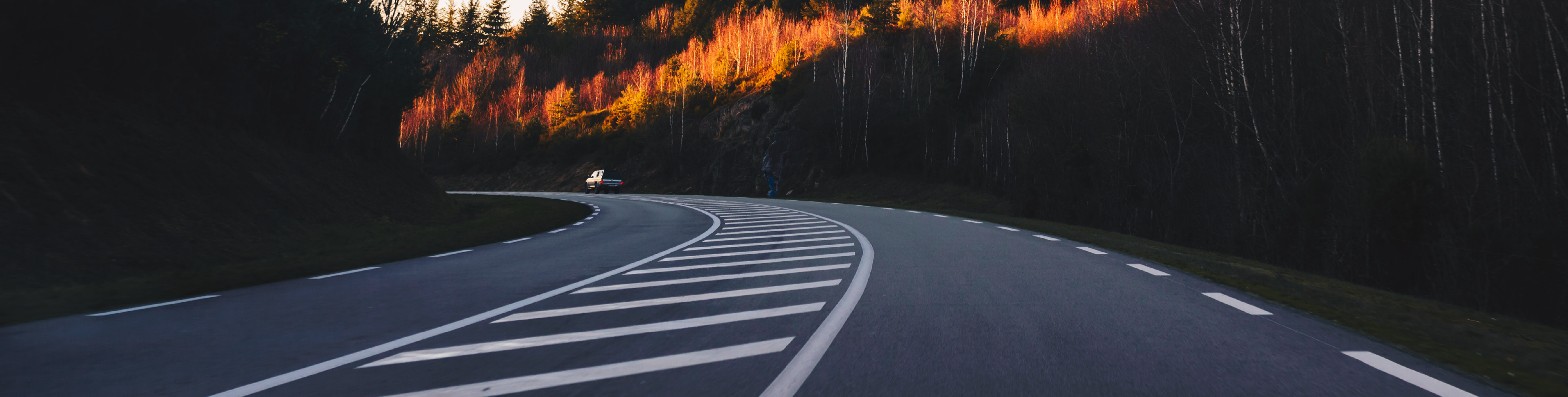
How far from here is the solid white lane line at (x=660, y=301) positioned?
21.3ft

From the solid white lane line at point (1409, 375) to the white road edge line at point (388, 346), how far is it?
17.6ft

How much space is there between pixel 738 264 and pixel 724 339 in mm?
5137

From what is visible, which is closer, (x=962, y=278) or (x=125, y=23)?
(x=962, y=278)

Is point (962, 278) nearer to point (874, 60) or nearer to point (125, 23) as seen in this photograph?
point (125, 23)

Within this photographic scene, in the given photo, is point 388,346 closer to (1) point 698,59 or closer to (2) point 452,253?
(2) point 452,253

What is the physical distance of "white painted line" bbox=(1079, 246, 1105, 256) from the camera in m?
11.6

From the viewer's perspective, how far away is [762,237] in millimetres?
15734

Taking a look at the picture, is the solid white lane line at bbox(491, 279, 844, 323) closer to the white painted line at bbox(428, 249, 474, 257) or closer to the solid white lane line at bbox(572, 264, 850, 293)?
the solid white lane line at bbox(572, 264, 850, 293)

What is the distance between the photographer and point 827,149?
54500mm

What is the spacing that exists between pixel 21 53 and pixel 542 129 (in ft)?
226

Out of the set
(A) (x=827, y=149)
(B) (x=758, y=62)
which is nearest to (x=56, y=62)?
(A) (x=827, y=149)

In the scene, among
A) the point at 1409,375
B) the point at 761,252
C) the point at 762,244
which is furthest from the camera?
the point at 762,244

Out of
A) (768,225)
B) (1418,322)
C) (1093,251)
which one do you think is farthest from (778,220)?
(1418,322)

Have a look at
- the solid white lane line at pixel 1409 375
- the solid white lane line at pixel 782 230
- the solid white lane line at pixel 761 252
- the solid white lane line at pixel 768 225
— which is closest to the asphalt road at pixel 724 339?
the solid white lane line at pixel 1409 375
